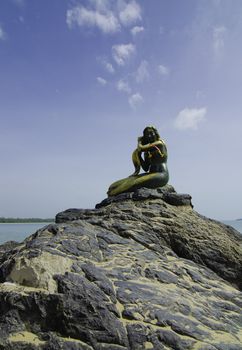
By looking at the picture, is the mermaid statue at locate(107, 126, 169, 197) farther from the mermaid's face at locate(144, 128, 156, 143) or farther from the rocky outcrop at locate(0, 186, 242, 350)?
the rocky outcrop at locate(0, 186, 242, 350)

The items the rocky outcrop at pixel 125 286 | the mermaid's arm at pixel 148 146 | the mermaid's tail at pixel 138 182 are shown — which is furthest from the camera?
the mermaid's arm at pixel 148 146

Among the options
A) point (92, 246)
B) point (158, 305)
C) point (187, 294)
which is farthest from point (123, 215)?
point (158, 305)

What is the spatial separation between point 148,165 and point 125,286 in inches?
185

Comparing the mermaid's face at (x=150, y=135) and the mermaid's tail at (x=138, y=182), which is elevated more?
the mermaid's face at (x=150, y=135)

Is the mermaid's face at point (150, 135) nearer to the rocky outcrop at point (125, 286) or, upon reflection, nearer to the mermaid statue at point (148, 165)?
the mermaid statue at point (148, 165)

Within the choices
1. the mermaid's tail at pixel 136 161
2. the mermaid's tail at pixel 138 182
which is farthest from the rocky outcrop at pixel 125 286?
the mermaid's tail at pixel 136 161

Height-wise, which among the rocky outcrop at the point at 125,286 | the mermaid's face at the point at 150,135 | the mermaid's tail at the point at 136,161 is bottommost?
the rocky outcrop at the point at 125,286

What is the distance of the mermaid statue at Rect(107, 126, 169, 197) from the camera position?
28.2 ft

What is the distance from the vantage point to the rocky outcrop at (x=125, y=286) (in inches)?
155

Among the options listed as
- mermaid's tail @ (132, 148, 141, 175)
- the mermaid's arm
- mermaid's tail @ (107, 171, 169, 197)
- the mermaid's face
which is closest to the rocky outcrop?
mermaid's tail @ (107, 171, 169, 197)

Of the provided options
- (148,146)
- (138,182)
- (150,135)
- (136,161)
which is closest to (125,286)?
(138,182)

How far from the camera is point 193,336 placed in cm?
425

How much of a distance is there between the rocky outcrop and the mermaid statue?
93 centimetres

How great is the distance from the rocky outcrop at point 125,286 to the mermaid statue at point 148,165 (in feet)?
3.06
